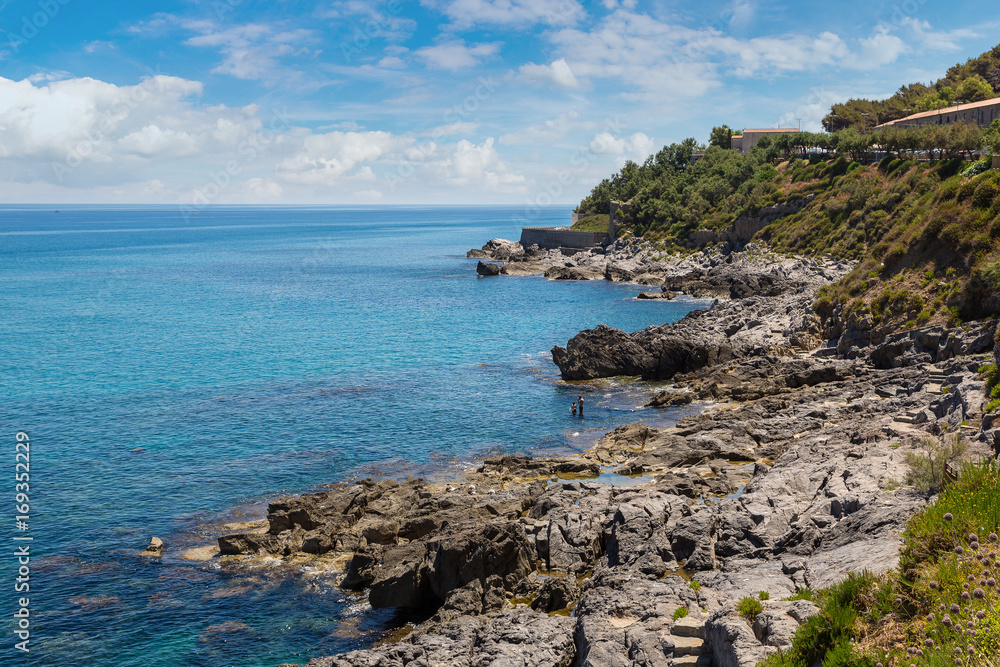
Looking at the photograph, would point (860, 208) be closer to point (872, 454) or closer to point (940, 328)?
point (940, 328)

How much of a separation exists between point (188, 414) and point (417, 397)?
604 inches

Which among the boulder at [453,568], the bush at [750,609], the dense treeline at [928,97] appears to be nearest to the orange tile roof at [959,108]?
the dense treeline at [928,97]

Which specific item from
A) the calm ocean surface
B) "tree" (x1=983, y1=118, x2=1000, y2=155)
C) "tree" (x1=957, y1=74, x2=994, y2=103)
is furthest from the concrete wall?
"tree" (x1=983, y1=118, x2=1000, y2=155)

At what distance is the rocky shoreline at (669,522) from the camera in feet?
63.1

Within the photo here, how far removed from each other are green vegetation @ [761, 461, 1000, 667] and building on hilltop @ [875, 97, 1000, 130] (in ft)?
331

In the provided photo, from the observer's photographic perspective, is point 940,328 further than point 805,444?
Yes

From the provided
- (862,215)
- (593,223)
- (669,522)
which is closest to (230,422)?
(669,522)

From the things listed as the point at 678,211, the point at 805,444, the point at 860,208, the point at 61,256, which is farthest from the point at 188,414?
the point at 61,256

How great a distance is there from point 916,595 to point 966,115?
117 metres

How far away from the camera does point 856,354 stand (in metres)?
48.6

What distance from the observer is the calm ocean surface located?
24.7 m

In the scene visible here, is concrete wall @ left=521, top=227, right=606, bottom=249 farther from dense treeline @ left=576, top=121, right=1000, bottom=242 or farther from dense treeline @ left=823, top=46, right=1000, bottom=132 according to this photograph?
dense treeline @ left=823, top=46, right=1000, bottom=132

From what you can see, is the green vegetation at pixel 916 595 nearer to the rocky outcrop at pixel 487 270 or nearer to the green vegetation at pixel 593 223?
the rocky outcrop at pixel 487 270

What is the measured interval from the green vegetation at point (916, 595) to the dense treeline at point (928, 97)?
131482 millimetres
